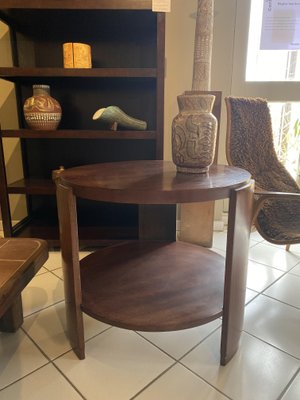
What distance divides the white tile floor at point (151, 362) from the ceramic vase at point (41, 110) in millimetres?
957

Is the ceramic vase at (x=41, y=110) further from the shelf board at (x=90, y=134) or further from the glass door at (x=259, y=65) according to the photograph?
the glass door at (x=259, y=65)

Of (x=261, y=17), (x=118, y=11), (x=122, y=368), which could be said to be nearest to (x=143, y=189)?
(x=122, y=368)

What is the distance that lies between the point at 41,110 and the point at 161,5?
0.83 m

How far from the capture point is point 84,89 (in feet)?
6.29

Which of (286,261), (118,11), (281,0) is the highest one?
(281,0)

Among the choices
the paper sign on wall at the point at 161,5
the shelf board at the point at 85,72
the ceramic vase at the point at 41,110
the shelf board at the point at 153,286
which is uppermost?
the paper sign on wall at the point at 161,5

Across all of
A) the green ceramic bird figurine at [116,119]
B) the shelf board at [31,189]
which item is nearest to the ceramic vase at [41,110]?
the green ceramic bird figurine at [116,119]

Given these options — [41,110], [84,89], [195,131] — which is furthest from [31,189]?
[195,131]

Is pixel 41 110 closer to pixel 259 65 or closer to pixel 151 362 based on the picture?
pixel 151 362

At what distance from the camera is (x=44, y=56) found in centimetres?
188

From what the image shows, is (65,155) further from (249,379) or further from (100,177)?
(249,379)

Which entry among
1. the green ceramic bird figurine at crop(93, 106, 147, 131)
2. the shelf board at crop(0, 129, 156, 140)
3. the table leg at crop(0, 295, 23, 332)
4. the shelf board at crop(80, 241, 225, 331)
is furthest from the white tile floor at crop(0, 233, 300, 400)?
the green ceramic bird figurine at crop(93, 106, 147, 131)

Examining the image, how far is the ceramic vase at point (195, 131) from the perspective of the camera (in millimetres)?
940

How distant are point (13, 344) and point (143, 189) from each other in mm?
773
